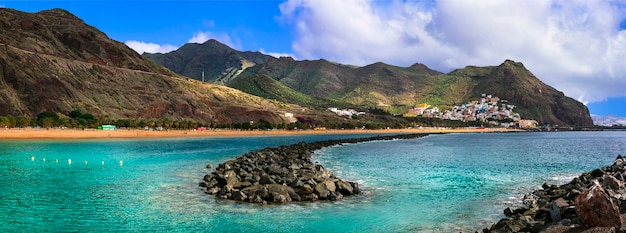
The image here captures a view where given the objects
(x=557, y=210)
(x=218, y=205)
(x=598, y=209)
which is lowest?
(x=218, y=205)

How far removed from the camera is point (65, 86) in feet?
490

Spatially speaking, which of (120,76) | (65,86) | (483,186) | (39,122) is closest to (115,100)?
(65,86)

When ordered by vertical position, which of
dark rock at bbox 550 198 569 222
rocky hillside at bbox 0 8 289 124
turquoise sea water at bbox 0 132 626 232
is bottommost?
turquoise sea water at bbox 0 132 626 232

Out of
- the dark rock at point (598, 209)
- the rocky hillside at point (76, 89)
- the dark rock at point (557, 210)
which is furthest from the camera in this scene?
the rocky hillside at point (76, 89)

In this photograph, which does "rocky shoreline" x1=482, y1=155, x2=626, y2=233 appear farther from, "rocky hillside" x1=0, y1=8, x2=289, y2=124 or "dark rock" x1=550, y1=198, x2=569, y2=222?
"rocky hillside" x1=0, y1=8, x2=289, y2=124

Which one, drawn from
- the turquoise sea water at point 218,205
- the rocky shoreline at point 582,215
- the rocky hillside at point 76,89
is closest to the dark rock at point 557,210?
the rocky shoreline at point 582,215

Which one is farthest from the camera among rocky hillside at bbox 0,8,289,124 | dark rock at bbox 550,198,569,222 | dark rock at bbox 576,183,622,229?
rocky hillside at bbox 0,8,289,124

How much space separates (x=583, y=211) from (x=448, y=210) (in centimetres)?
1100

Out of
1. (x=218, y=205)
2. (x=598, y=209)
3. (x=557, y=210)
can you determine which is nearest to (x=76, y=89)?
(x=218, y=205)

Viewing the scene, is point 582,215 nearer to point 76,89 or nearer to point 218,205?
point 218,205

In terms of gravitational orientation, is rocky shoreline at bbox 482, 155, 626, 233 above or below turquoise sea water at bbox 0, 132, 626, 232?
above

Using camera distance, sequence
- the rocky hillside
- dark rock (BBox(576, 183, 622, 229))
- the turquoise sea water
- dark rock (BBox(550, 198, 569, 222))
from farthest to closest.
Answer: the rocky hillside, the turquoise sea water, dark rock (BBox(550, 198, 569, 222)), dark rock (BBox(576, 183, 622, 229))

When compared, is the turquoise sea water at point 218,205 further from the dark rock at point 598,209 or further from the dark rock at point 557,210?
the dark rock at point 598,209

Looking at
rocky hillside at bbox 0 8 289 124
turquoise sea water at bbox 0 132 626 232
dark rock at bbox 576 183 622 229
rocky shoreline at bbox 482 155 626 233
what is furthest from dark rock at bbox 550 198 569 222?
rocky hillside at bbox 0 8 289 124
